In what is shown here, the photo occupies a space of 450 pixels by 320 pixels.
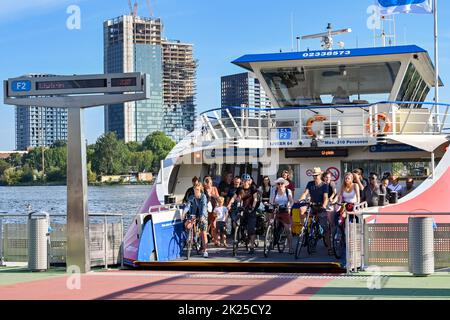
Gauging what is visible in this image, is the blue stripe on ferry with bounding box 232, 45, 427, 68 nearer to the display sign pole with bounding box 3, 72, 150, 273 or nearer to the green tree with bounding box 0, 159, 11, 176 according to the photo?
the display sign pole with bounding box 3, 72, 150, 273

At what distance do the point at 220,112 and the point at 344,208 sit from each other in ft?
15.3

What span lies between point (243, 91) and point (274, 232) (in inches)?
547

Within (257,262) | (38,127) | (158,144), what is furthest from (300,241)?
(38,127)

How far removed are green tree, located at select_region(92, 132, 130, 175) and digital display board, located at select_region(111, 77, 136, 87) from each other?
65.9m

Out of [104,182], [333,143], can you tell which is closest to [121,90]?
[333,143]

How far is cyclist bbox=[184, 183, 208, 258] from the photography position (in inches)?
547

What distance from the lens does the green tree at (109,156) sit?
256ft

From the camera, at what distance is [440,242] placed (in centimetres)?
1176

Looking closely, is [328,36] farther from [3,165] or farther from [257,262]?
[3,165]

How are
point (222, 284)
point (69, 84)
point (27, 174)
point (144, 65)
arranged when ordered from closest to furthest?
point (222, 284) → point (69, 84) → point (27, 174) → point (144, 65)

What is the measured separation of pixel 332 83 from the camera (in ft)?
62.6

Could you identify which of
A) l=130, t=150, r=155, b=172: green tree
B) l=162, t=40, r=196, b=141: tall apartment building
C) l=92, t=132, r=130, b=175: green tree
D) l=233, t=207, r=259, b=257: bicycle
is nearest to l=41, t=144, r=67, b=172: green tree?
l=92, t=132, r=130, b=175: green tree
